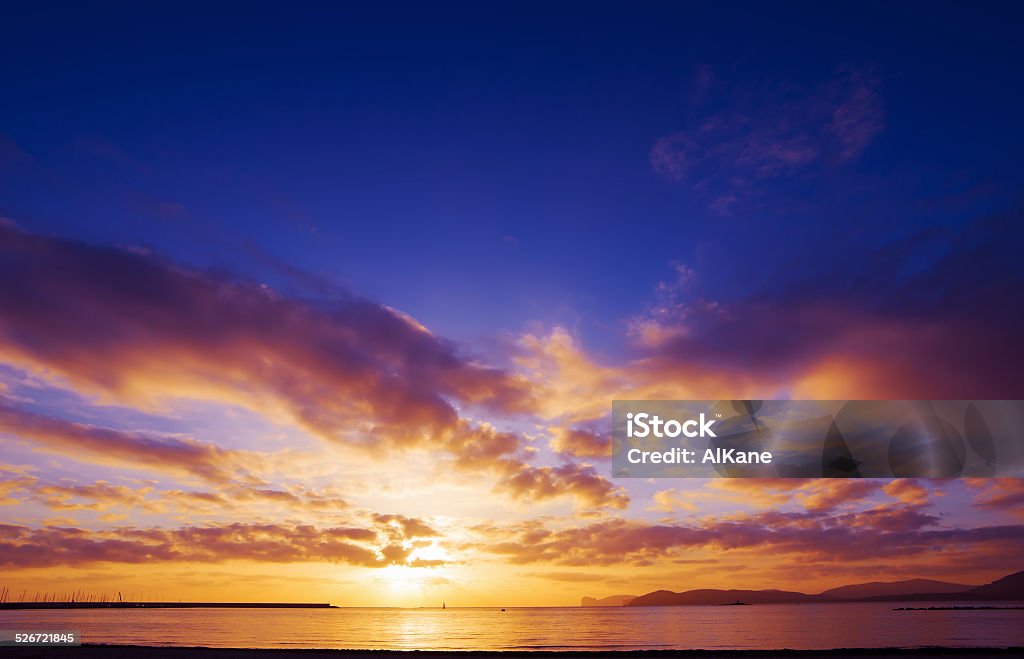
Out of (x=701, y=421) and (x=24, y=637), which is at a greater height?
(x=701, y=421)

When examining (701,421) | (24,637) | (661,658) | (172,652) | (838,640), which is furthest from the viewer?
(838,640)

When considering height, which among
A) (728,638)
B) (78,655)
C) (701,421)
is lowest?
(728,638)

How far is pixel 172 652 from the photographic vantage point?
7306cm

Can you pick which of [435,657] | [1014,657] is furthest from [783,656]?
[435,657]

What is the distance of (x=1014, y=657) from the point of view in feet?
205

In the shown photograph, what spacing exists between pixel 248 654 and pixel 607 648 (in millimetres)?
40181

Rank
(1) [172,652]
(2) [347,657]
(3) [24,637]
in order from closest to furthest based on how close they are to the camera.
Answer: (2) [347,657] → (1) [172,652] → (3) [24,637]

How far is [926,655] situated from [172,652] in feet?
236

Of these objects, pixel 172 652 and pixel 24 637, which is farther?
pixel 24 637

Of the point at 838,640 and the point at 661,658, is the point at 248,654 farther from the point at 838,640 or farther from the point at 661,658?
the point at 838,640

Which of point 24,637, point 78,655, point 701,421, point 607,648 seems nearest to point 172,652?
point 78,655

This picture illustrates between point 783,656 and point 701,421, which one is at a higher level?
point 701,421

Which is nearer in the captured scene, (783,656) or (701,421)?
(701,421)

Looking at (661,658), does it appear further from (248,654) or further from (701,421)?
(248,654)
